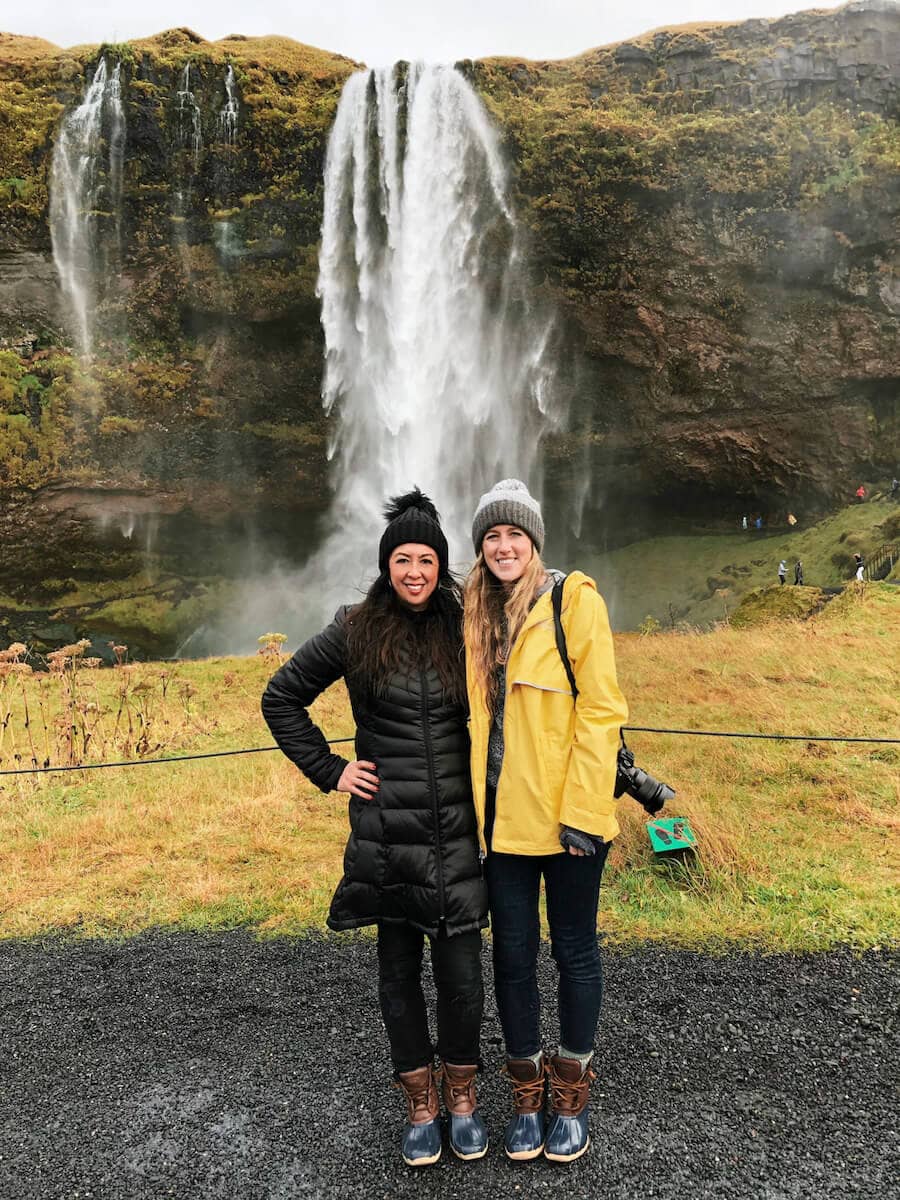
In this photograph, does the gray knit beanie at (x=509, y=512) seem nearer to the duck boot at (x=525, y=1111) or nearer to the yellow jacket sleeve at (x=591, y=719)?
the yellow jacket sleeve at (x=591, y=719)

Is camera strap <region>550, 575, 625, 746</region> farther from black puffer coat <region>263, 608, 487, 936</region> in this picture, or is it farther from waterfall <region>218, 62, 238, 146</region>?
waterfall <region>218, 62, 238, 146</region>

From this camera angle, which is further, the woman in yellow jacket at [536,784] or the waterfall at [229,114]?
the waterfall at [229,114]

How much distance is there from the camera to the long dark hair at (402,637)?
9.56 ft

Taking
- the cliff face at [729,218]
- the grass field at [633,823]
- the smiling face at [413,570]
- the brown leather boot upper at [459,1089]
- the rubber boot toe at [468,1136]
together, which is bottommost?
the grass field at [633,823]

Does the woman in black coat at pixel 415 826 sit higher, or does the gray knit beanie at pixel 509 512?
the gray knit beanie at pixel 509 512

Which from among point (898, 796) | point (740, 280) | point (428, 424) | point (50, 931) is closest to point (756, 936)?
point (898, 796)

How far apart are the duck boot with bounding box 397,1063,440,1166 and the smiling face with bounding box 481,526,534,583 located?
1957 mm

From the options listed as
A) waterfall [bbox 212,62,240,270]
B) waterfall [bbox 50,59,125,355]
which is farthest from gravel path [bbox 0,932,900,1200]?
waterfall [bbox 50,59,125,355]

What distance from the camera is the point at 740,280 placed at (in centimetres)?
2356

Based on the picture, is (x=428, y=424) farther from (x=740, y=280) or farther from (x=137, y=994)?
(x=137, y=994)

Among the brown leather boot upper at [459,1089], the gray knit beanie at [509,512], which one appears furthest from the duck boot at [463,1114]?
the gray knit beanie at [509,512]

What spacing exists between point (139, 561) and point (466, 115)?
17648mm

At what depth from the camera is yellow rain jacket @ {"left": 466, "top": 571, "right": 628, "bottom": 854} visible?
2.69 metres

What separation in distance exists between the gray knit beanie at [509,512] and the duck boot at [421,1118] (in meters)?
2.13
